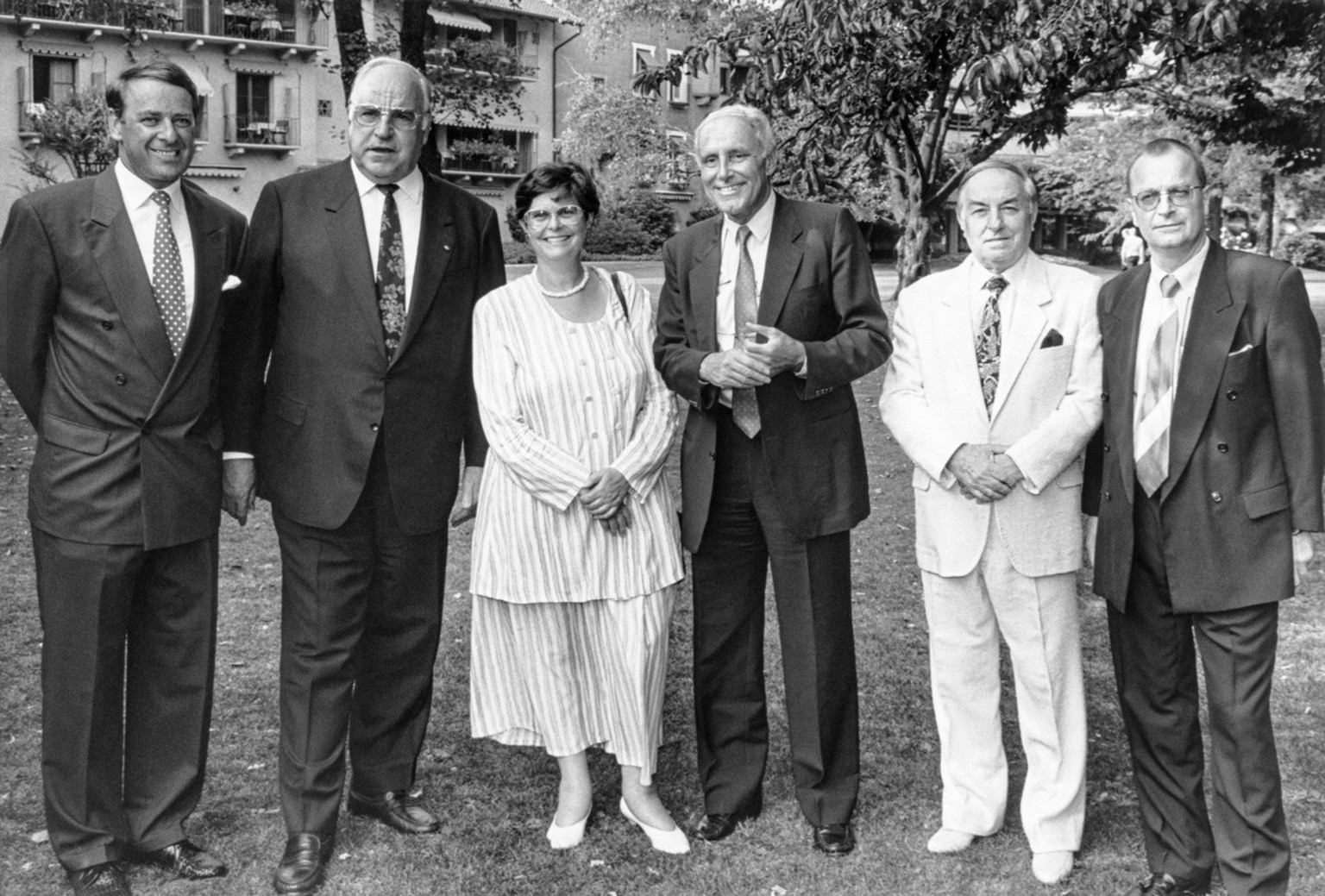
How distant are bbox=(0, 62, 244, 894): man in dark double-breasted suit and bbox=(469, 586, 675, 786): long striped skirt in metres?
0.96

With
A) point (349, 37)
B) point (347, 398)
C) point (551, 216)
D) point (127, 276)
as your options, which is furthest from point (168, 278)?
point (349, 37)

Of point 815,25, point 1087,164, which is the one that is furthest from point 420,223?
point 1087,164

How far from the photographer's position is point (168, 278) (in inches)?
158

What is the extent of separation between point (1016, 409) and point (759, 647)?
125 centimetres

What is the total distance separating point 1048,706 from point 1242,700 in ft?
2.00

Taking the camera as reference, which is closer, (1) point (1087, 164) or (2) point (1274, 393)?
(2) point (1274, 393)

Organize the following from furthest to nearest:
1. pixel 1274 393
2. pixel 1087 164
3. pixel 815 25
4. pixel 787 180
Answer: pixel 1087 164
pixel 787 180
pixel 815 25
pixel 1274 393

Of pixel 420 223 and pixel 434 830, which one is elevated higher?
pixel 420 223

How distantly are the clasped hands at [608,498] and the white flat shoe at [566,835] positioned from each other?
1035 millimetres

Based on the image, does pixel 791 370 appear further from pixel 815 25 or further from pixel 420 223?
pixel 815 25

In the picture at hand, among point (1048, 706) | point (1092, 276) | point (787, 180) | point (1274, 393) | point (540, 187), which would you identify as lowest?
point (1048, 706)

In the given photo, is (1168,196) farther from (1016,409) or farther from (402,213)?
(402,213)

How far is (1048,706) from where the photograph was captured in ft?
14.1

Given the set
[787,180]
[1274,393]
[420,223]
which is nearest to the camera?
[1274,393]
